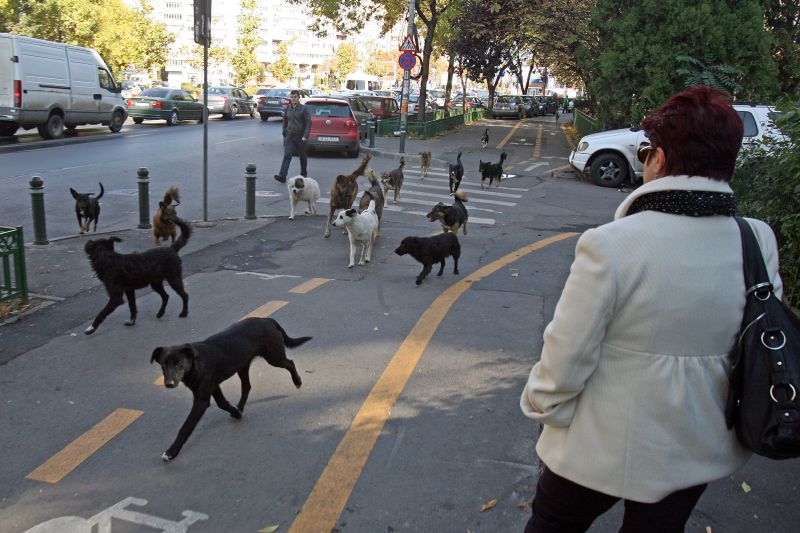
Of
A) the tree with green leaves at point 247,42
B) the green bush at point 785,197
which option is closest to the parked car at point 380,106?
the green bush at point 785,197

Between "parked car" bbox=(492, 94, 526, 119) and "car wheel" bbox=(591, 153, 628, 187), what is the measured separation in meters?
34.0

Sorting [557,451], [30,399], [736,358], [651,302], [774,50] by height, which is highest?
[774,50]

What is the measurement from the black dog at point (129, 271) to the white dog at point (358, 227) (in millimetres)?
2495

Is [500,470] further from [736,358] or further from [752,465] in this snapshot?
[736,358]

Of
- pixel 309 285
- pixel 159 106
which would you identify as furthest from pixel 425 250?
pixel 159 106

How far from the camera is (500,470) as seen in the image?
389 cm

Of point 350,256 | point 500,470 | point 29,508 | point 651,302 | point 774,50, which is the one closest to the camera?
point 651,302

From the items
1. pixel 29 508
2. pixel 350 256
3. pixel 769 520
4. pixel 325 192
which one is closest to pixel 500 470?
pixel 769 520

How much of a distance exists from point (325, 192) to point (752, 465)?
465 inches

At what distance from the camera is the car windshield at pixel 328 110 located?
21.2 meters

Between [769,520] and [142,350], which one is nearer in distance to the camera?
[769,520]

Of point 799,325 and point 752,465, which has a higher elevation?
point 799,325

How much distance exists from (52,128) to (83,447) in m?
20.6

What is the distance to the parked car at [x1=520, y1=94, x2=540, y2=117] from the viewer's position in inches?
2116
